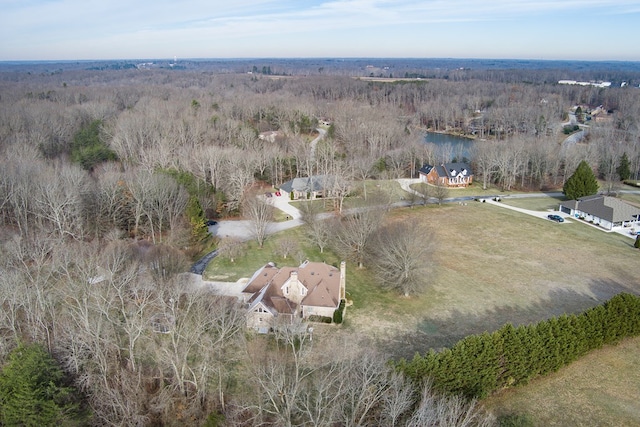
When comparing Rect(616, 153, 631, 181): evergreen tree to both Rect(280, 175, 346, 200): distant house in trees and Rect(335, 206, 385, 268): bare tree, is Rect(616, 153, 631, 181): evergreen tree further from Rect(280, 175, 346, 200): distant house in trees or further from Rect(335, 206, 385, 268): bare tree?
Rect(335, 206, 385, 268): bare tree

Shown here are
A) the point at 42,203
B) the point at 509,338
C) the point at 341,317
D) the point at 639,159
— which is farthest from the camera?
the point at 639,159

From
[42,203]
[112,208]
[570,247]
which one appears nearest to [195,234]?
[112,208]

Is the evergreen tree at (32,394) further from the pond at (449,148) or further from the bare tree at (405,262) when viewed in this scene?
the pond at (449,148)

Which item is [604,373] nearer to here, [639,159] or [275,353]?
[275,353]

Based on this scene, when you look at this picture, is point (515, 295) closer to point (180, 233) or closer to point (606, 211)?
point (606, 211)

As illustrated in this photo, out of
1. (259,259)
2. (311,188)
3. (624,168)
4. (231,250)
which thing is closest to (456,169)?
(311,188)

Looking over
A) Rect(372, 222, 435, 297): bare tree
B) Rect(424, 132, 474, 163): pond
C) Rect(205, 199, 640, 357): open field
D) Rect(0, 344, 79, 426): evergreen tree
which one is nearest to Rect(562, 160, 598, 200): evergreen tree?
Rect(205, 199, 640, 357): open field
